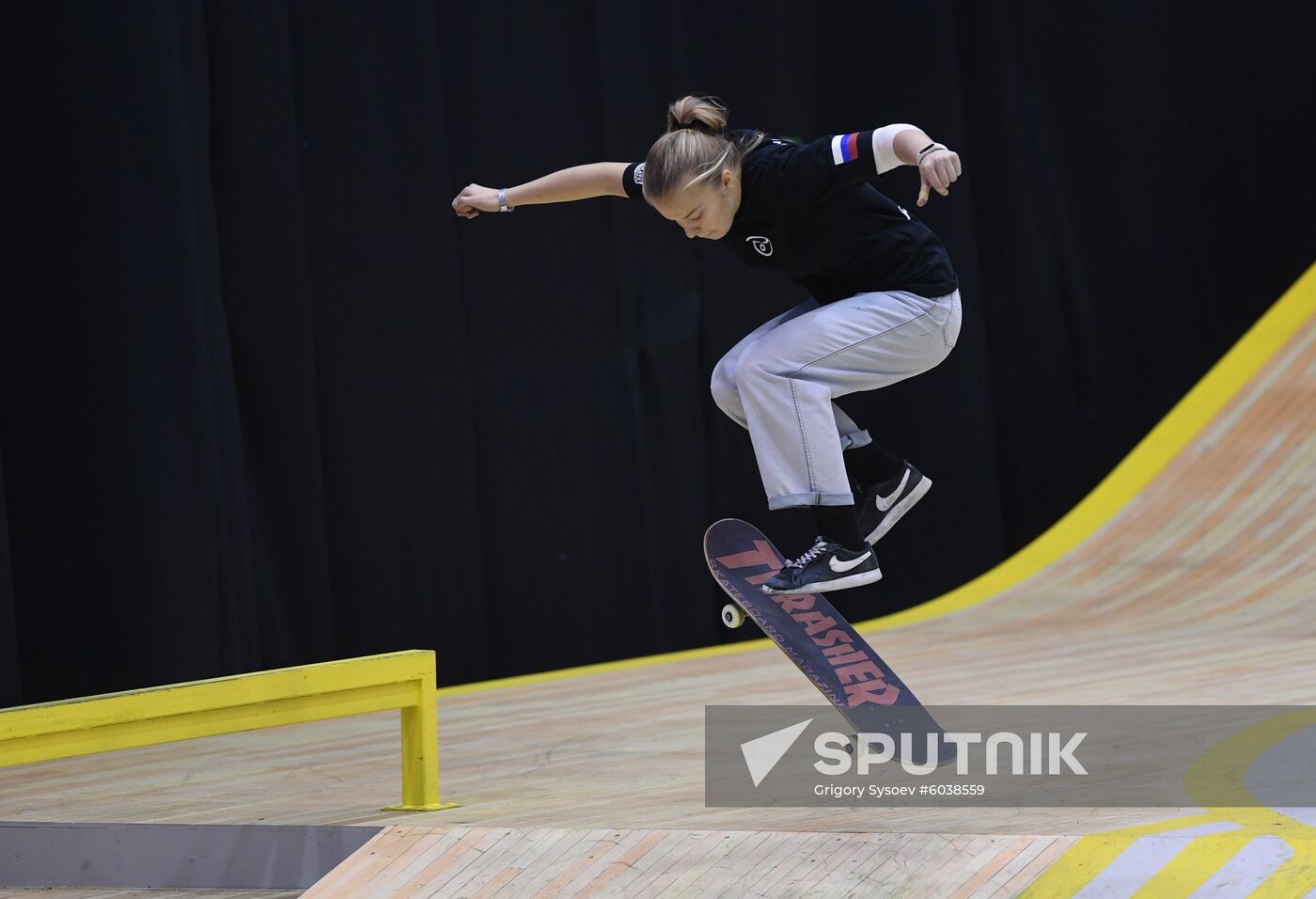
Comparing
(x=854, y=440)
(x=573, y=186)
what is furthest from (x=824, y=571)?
(x=573, y=186)

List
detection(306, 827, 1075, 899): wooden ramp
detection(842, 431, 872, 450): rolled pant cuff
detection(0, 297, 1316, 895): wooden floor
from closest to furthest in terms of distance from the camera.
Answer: detection(306, 827, 1075, 899): wooden ramp → detection(0, 297, 1316, 895): wooden floor → detection(842, 431, 872, 450): rolled pant cuff

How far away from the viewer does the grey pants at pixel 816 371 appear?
116 inches

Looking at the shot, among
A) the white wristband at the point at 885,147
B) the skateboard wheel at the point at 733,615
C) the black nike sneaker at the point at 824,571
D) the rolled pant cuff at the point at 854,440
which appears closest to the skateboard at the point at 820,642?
the skateboard wheel at the point at 733,615

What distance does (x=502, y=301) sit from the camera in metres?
5.31

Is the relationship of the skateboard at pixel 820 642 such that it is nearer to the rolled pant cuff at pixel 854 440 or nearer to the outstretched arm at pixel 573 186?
the rolled pant cuff at pixel 854 440

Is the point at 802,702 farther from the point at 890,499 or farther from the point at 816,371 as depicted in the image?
the point at 816,371

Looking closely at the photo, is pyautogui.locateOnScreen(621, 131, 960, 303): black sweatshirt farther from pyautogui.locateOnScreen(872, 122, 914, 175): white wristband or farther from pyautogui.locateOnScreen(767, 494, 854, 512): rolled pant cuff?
pyautogui.locateOnScreen(767, 494, 854, 512): rolled pant cuff

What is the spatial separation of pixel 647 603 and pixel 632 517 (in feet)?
1.03

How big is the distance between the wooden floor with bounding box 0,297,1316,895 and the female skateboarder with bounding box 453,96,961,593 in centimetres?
57

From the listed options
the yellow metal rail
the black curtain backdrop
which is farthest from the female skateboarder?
the black curtain backdrop

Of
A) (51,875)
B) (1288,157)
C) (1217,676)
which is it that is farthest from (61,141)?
(1288,157)

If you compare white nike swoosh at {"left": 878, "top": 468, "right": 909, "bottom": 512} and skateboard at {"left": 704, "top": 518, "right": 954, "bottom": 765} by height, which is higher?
white nike swoosh at {"left": 878, "top": 468, "right": 909, "bottom": 512}

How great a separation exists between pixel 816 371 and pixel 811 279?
26 cm

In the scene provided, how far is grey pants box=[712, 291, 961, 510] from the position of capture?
9.63ft
